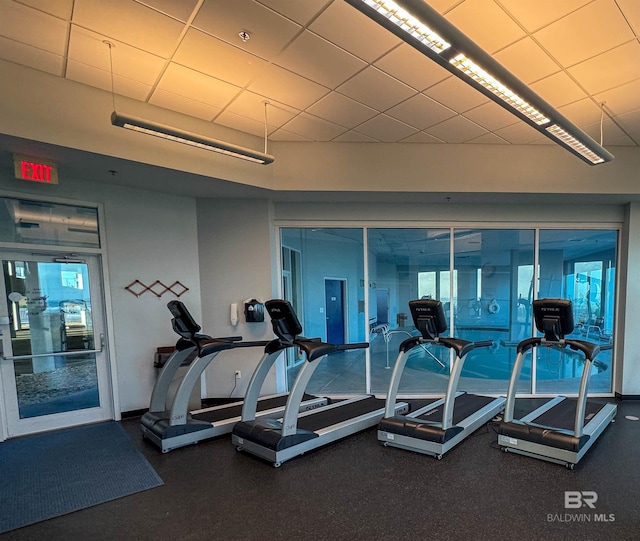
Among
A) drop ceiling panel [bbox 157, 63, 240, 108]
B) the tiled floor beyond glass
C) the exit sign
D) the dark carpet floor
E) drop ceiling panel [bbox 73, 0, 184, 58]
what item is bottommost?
the tiled floor beyond glass

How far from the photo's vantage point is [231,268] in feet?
15.4

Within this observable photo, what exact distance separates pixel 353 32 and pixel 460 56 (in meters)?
0.81

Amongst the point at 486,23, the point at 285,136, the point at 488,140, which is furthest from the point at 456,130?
the point at 285,136

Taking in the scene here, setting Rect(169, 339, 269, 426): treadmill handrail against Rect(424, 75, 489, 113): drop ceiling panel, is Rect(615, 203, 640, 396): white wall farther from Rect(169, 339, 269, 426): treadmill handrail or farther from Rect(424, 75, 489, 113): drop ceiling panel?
Rect(169, 339, 269, 426): treadmill handrail

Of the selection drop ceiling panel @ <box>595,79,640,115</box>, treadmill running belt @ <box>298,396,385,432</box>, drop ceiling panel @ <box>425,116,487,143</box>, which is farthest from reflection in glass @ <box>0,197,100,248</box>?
drop ceiling panel @ <box>595,79,640,115</box>

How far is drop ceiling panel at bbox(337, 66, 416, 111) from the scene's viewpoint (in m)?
2.85

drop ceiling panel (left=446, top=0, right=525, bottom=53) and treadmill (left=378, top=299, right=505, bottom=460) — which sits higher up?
drop ceiling panel (left=446, top=0, right=525, bottom=53)

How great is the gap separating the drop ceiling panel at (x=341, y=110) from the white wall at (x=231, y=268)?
61.5 inches

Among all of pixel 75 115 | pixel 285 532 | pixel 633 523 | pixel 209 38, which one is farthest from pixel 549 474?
pixel 75 115

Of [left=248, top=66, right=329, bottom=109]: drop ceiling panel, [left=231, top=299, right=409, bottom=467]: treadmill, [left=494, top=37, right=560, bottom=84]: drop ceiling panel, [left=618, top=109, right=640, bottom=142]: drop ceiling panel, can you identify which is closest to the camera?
[left=494, top=37, right=560, bottom=84]: drop ceiling panel

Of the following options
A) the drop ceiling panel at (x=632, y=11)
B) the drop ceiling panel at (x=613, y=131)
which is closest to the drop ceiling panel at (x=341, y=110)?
the drop ceiling panel at (x=632, y=11)

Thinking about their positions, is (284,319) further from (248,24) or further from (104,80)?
(104,80)

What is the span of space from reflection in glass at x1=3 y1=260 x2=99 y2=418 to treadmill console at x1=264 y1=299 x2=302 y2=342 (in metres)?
2.42

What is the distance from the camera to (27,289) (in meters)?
3.76
